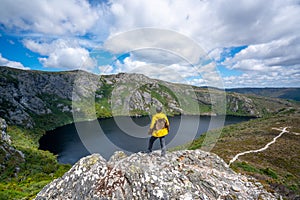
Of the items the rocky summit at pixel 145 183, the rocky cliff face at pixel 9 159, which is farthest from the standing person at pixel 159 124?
the rocky cliff face at pixel 9 159

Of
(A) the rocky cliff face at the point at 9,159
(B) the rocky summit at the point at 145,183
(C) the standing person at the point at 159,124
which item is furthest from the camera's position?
(A) the rocky cliff face at the point at 9,159

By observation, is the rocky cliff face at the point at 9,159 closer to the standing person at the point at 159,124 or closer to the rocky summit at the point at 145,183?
the rocky summit at the point at 145,183

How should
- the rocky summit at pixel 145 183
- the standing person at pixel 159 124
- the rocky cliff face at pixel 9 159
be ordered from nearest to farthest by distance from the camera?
the rocky summit at pixel 145 183
the standing person at pixel 159 124
the rocky cliff face at pixel 9 159

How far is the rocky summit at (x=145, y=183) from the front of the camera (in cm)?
898

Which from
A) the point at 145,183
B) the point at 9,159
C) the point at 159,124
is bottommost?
the point at 9,159

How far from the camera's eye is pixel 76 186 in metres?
9.85

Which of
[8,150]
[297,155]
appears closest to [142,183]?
[297,155]

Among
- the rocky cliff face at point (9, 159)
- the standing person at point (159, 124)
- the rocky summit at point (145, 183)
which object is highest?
the standing person at point (159, 124)

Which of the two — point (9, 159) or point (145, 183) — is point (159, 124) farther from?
point (9, 159)

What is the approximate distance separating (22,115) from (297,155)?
183m

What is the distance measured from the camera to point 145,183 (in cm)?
927

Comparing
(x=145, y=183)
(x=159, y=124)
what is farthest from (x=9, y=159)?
(x=159, y=124)

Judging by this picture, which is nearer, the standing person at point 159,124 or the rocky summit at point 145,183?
the rocky summit at point 145,183

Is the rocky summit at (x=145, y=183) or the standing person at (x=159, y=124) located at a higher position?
the standing person at (x=159, y=124)
